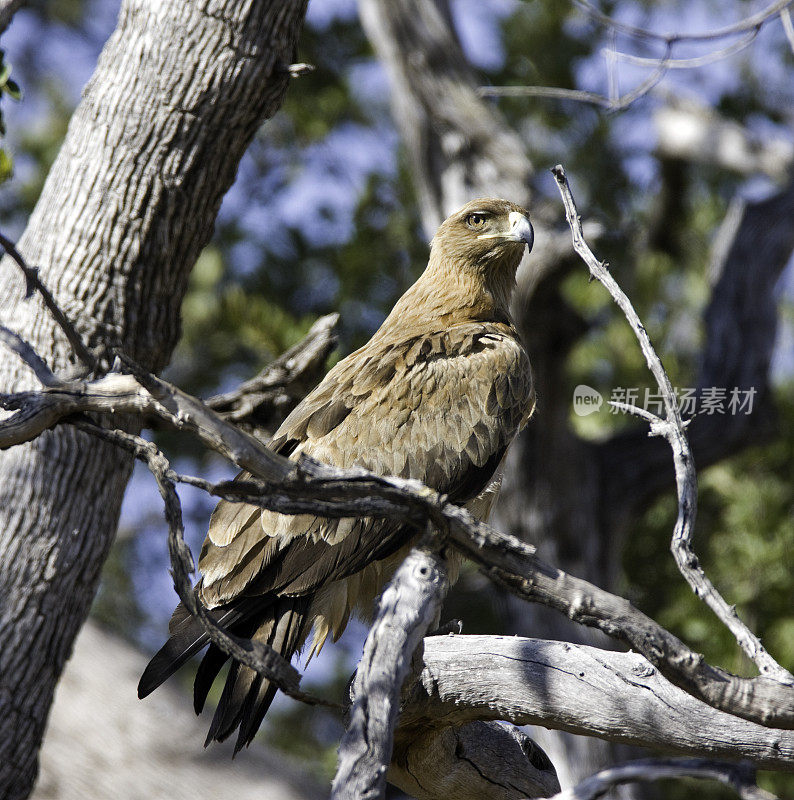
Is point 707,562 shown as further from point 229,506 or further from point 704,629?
point 229,506

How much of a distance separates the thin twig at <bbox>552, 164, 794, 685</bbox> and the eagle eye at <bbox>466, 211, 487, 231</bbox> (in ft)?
6.29

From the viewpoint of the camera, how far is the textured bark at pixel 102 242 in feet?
11.5

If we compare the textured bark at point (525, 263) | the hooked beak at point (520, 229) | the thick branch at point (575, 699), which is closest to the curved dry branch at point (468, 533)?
the thick branch at point (575, 699)

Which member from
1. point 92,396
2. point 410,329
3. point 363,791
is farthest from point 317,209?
point 363,791

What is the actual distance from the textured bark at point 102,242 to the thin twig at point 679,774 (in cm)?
245

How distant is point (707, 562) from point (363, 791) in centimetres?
570

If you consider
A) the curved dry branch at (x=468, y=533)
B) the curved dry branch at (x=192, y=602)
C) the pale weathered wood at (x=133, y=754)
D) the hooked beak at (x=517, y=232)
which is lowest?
the pale weathered wood at (x=133, y=754)

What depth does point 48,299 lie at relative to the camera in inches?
110

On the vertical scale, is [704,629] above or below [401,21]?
below

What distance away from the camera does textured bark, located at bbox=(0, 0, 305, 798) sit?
3506mm

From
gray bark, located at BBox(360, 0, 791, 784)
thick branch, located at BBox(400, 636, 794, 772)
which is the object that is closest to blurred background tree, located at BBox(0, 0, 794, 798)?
gray bark, located at BBox(360, 0, 791, 784)

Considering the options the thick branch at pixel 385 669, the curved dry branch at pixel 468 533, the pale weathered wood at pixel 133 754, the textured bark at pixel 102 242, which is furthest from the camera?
the pale weathered wood at pixel 133 754

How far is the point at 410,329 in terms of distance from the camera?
403cm

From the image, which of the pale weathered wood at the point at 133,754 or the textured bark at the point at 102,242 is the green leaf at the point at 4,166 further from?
the pale weathered wood at the point at 133,754
